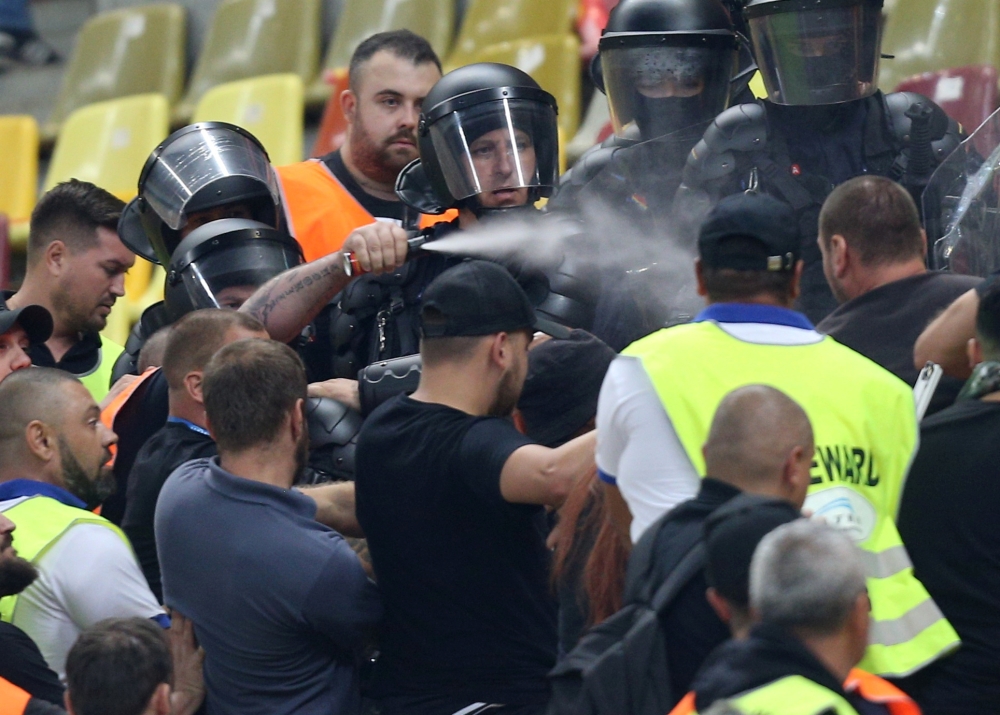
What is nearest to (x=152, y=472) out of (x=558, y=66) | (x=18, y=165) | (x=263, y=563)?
(x=263, y=563)

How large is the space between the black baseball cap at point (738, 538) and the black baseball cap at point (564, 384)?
3.52ft

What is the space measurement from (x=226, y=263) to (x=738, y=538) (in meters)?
2.39

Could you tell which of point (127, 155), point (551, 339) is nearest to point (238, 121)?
point (127, 155)

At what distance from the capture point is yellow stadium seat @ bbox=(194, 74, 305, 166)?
30.1ft

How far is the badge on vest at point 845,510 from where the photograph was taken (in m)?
2.92

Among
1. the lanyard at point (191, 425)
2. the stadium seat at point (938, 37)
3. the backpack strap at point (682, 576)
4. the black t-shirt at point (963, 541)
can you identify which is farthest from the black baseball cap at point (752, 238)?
the stadium seat at point (938, 37)

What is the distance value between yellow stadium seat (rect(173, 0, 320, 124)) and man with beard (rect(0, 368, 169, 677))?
20.8ft

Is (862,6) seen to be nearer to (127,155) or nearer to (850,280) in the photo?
(850,280)

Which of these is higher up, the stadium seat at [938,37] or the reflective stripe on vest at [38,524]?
the stadium seat at [938,37]

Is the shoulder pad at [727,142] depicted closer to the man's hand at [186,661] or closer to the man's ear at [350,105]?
the man's ear at [350,105]

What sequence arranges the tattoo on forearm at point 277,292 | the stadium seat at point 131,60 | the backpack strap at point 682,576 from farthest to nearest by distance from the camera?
the stadium seat at point 131,60, the tattoo on forearm at point 277,292, the backpack strap at point 682,576

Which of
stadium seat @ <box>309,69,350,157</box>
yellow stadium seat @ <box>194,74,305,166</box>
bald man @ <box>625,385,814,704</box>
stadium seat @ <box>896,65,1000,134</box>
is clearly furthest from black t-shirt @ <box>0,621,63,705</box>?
yellow stadium seat @ <box>194,74,305,166</box>

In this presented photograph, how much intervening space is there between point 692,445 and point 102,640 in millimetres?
1122

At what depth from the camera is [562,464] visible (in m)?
3.20
